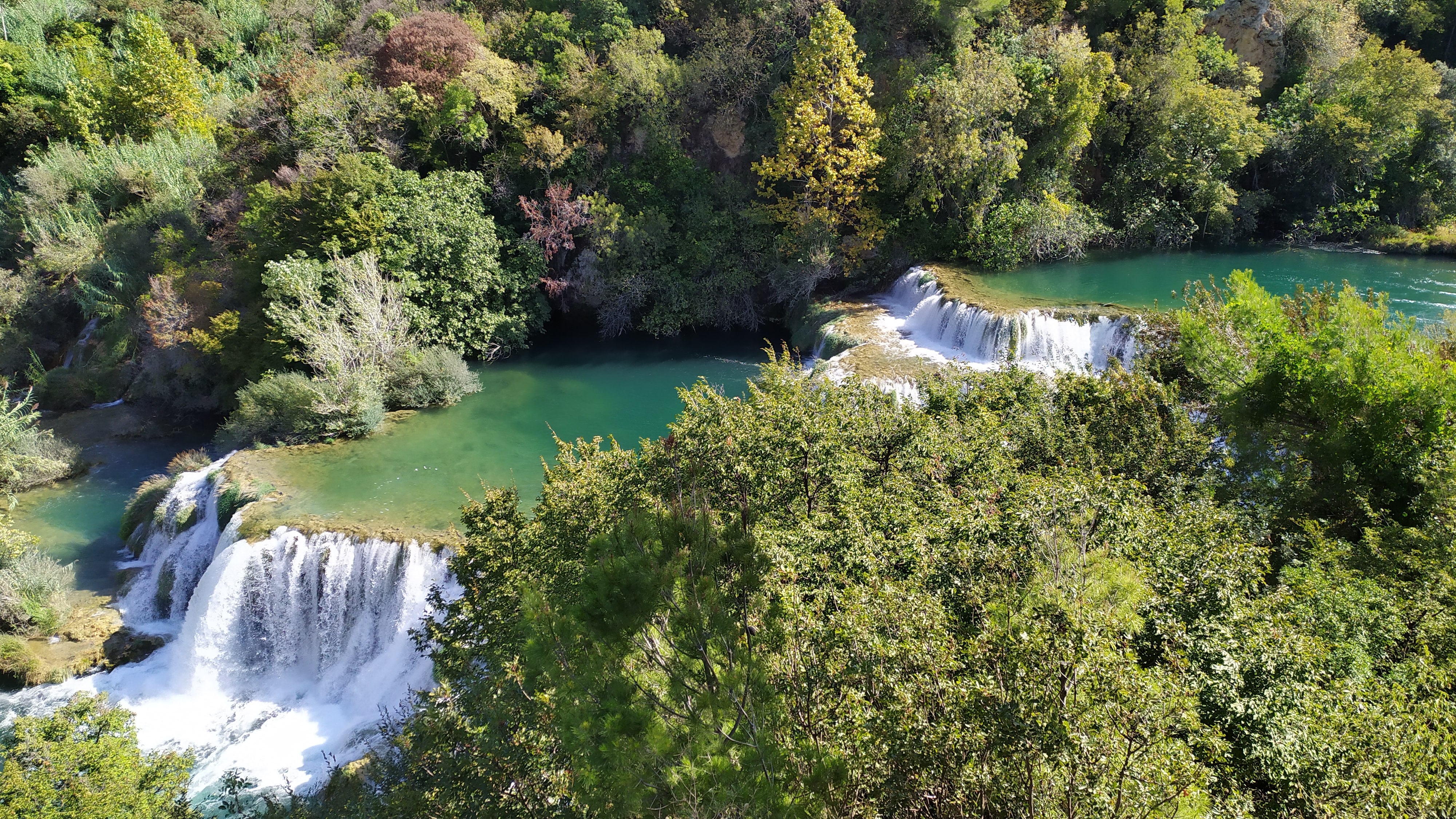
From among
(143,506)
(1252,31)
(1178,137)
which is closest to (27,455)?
(143,506)

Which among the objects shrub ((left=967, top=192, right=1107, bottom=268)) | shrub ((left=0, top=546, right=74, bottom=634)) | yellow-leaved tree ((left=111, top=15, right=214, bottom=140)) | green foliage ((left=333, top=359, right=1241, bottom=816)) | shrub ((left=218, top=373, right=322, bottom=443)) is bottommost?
shrub ((left=0, top=546, right=74, bottom=634))

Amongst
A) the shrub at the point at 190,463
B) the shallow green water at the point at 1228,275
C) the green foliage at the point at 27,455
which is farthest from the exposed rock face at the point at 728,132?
the green foliage at the point at 27,455

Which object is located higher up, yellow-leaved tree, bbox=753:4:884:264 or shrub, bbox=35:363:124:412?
yellow-leaved tree, bbox=753:4:884:264

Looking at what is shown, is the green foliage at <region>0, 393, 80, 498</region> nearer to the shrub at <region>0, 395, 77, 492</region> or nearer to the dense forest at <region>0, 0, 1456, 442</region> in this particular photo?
the shrub at <region>0, 395, 77, 492</region>

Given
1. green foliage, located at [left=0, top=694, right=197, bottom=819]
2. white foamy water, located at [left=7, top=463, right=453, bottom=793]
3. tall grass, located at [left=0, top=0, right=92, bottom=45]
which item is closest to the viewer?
green foliage, located at [left=0, top=694, right=197, bottom=819]

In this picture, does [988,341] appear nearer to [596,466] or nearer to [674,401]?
[674,401]

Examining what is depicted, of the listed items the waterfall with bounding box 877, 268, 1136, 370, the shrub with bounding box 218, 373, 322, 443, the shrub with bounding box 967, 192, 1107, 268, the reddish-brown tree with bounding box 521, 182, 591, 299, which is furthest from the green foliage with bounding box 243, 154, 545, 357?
the shrub with bounding box 967, 192, 1107, 268

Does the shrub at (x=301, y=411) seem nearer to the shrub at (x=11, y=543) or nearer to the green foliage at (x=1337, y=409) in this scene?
the shrub at (x=11, y=543)

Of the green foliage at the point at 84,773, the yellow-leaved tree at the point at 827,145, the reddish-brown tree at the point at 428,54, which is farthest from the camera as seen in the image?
the reddish-brown tree at the point at 428,54
